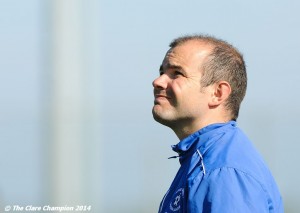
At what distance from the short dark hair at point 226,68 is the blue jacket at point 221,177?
0.18 meters

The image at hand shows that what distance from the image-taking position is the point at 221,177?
2.85 meters

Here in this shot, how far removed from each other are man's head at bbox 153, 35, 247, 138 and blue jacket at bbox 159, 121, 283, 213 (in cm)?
10

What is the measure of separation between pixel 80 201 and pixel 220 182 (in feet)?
1.52

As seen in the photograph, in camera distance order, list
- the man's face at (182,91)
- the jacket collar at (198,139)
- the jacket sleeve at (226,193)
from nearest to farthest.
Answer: the jacket sleeve at (226,193) → the jacket collar at (198,139) → the man's face at (182,91)

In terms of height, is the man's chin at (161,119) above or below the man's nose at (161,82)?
below

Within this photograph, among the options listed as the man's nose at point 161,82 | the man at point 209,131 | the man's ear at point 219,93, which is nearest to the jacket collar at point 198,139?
the man at point 209,131

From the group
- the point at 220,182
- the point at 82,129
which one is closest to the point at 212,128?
the point at 220,182

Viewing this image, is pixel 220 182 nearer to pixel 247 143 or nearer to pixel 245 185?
pixel 245 185

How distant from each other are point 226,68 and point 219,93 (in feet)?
0.42

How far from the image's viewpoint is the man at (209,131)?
2.84m

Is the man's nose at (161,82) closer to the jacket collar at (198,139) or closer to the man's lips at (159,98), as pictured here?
the man's lips at (159,98)

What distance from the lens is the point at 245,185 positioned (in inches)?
112

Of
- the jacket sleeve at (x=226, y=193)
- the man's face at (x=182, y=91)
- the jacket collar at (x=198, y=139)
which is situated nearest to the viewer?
the jacket sleeve at (x=226, y=193)

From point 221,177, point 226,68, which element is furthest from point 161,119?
point 221,177
